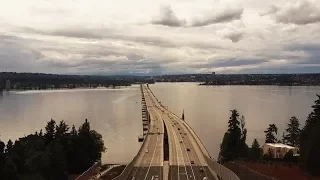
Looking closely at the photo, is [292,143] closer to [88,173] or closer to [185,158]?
[185,158]

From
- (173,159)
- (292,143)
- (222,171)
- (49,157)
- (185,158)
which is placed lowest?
(292,143)

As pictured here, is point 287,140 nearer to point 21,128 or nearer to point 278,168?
point 278,168

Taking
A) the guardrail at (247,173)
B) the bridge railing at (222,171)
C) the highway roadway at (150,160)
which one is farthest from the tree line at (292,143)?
the highway roadway at (150,160)

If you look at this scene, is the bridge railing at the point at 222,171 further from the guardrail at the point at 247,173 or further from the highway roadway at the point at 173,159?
the guardrail at the point at 247,173

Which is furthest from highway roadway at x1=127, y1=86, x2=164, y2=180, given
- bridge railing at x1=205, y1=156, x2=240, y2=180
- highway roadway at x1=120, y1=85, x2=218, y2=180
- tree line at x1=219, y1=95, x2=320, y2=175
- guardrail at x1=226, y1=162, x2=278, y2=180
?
tree line at x1=219, y1=95, x2=320, y2=175

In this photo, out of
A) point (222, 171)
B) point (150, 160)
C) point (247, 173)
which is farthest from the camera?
point (150, 160)

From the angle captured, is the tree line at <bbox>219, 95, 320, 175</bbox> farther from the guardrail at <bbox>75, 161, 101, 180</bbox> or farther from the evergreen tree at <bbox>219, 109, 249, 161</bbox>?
the guardrail at <bbox>75, 161, 101, 180</bbox>

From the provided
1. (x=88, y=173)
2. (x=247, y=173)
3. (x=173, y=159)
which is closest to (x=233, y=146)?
(x=173, y=159)
